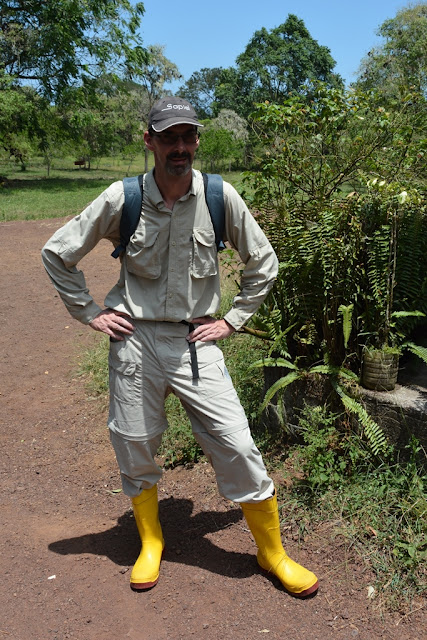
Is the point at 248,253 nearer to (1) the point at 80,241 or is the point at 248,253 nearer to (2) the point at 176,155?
(2) the point at 176,155

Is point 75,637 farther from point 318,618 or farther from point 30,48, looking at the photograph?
point 30,48

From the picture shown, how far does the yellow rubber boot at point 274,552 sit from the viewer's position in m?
2.85

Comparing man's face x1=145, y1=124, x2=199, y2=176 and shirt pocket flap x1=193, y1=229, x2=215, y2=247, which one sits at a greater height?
man's face x1=145, y1=124, x2=199, y2=176

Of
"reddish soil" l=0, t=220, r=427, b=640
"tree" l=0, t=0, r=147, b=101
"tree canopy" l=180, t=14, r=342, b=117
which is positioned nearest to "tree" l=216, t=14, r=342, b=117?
"tree canopy" l=180, t=14, r=342, b=117

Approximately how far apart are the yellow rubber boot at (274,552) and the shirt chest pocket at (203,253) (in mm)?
1082

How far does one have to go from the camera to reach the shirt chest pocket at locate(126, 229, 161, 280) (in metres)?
2.77

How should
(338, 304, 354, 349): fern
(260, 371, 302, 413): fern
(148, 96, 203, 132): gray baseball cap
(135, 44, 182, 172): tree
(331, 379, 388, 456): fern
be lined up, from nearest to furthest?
(148, 96, 203, 132): gray baseball cap
(331, 379, 388, 456): fern
(338, 304, 354, 349): fern
(260, 371, 302, 413): fern
(135, 44, 182, 172): tree

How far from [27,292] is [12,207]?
9.91 metres

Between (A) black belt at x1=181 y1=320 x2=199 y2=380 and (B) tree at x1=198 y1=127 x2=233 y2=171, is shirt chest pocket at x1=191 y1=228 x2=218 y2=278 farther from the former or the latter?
(B) tree at x1=198 y1=127 x2=233 y2=171

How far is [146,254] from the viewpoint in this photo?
2783 millimetres

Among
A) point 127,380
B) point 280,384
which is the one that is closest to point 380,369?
point 280,384

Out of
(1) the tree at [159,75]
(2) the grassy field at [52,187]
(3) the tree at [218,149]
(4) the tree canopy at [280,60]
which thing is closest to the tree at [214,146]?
(3) the tree at [218,149]

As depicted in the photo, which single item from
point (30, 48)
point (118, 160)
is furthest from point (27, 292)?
point (118, 160)

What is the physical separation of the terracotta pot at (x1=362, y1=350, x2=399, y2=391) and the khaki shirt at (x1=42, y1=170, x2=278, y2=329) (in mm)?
958
